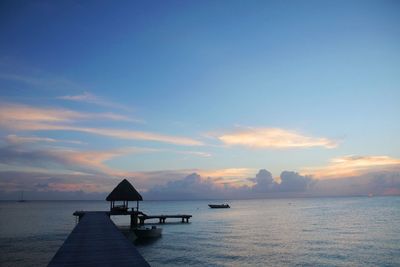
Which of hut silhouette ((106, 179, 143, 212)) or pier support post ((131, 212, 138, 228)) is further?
pier support post ((131, 212, 138, 228))

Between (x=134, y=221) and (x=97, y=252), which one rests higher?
(x=97, y=252)

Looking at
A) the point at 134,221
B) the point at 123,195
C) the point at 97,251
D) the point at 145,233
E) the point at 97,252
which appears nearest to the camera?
the point at 97,252

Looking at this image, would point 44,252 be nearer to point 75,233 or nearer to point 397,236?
point 75,233

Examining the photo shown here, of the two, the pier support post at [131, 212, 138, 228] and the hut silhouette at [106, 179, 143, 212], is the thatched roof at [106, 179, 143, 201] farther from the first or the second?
the pier support post at [131, 212, 138, 228]

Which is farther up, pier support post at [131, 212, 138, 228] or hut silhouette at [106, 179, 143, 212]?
hut silhouette at [106, 179, 143, 212]

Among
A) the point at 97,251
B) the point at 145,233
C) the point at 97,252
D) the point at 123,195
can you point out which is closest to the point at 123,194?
the point at 123,195

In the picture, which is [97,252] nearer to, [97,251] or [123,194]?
[97,251]

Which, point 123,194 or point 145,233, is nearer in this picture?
point 145,233

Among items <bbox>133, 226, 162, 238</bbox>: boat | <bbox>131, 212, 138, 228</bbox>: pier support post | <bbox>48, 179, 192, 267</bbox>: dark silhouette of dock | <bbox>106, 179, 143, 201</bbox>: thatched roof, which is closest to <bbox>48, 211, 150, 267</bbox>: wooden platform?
<bbox>48, 179, 192, 267</bbox>: dark silhouette of dock

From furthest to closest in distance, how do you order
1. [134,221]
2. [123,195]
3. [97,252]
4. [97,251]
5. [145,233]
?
[134,221] → [123,195] → [145,233] → [97,251] → [97,252]

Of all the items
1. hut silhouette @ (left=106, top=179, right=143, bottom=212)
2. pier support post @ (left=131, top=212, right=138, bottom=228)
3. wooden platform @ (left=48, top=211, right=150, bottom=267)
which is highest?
hut silhouette @ (left=106, top=179, right=143, bottom=212)

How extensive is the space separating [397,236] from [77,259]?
161ft

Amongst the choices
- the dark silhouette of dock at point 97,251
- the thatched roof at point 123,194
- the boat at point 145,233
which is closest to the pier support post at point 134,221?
the boat at point 145,233

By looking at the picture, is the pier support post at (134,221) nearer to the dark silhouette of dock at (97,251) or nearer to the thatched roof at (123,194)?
the thatched roof at (123,194)
